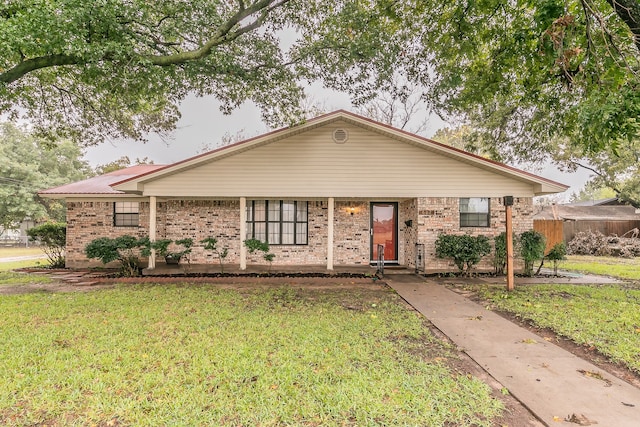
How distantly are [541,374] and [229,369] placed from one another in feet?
11.6

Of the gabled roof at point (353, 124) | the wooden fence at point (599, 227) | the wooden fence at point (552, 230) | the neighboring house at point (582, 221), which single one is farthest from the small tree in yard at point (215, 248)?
the wooden fence at point (599, 227)

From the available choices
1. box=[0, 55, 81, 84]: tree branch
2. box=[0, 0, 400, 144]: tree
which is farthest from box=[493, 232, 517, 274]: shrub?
box=[0, 55, 81, 84]: tree branch

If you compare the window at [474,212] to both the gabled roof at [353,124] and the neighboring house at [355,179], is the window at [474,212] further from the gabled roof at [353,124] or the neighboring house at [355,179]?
the gabled roof at [353,124]

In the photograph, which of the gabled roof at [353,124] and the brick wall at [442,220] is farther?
the brick wall at [442,220]

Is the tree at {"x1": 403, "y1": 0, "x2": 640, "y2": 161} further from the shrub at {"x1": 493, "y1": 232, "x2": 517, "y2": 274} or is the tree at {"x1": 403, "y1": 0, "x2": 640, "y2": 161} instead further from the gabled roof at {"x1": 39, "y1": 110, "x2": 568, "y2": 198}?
the shrub at {"x1": 493, "y1": 232, "x2": 517, "y2": 274}

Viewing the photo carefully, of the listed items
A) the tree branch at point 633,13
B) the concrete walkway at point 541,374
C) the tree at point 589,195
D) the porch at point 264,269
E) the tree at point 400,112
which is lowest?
the concrete walkway at point 541,374

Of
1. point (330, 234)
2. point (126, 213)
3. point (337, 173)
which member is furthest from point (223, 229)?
point (337, 173)

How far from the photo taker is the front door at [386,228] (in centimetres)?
1102

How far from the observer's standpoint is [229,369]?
344 centimetres

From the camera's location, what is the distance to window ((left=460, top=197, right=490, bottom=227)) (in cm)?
1000

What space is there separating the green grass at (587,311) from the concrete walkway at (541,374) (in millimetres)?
618

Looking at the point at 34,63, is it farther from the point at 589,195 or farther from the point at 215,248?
the point at 589,195

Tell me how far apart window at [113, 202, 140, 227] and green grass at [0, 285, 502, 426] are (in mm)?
5303

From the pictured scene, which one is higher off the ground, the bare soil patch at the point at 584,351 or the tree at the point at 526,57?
the tree at the point at 526,57
